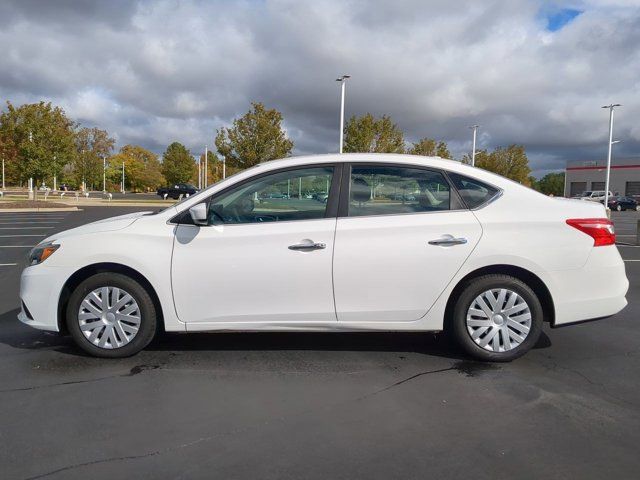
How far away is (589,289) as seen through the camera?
4.29 meters

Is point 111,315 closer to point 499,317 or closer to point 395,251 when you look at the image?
point 395,251

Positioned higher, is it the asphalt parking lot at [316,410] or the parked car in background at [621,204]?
the parked car in background at [621,204]

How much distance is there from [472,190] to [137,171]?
342 feet

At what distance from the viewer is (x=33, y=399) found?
3.59m

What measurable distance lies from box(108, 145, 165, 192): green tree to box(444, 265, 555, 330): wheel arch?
98.1 meters

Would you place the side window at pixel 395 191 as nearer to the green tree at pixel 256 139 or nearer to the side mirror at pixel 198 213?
the side mirror at pixel 198 213

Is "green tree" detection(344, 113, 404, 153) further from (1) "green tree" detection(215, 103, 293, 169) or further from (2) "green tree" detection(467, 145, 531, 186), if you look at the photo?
(2) "green tree" detection(467, 145, 531, 186)

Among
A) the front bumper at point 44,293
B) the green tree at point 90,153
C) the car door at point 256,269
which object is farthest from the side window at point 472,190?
the green tree at point 90,153

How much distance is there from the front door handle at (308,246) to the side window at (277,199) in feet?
0.78

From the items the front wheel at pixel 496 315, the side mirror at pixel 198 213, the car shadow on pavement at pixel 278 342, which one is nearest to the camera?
the side mirror at pixel 198 213

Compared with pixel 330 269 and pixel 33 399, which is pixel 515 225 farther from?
pixel 33 399

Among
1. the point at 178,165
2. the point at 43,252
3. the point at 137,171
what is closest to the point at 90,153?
the point at 178,165

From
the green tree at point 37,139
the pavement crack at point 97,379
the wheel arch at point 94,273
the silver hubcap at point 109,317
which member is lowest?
the pavement crack at point 97,379

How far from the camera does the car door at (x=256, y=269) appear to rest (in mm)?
4121
